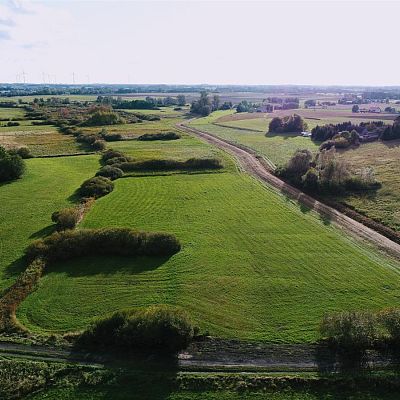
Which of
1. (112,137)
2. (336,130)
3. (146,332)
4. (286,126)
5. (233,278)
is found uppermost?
(336,130)

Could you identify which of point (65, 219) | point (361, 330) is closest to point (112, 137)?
point (65, 219)

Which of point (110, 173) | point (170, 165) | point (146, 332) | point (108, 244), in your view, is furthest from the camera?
point (170, 165)

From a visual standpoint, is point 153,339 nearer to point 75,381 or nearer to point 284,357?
point 75,381

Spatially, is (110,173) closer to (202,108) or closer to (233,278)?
(233,278)

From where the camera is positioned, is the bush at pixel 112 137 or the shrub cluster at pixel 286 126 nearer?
the bush at pixel 112 137

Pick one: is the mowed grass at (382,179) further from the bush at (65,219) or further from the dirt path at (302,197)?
the bush at (65,219)

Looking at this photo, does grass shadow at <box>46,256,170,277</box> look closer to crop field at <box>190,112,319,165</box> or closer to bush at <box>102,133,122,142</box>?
crop field at <box>190,112,319,165</box>

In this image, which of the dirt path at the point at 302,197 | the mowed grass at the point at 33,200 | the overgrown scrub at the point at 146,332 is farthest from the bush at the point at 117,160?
the overgrown scrub at the point at 146,332
